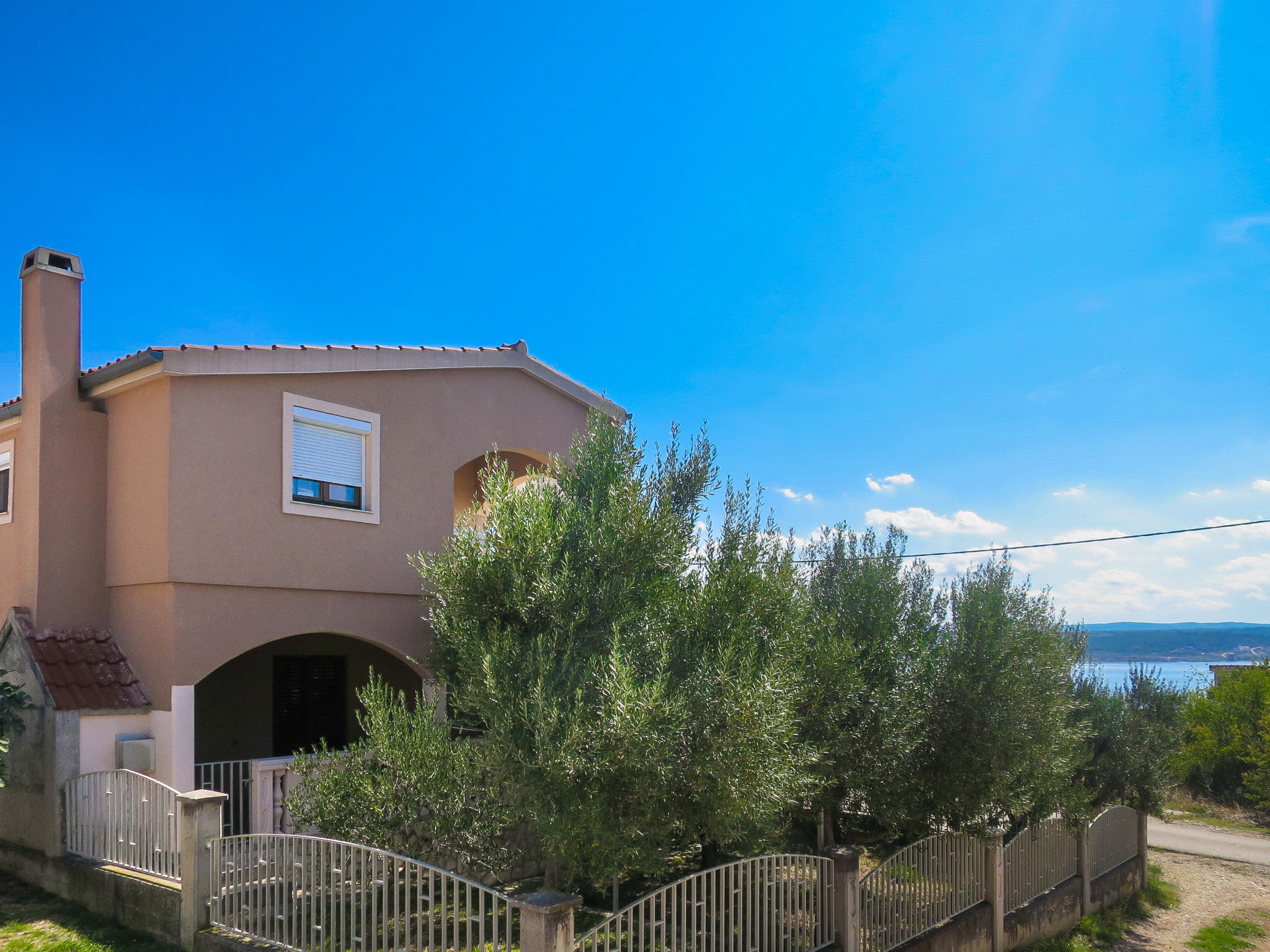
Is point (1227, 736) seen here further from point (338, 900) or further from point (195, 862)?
point (195, 862)

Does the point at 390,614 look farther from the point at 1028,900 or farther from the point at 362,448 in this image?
the point at 1028,900

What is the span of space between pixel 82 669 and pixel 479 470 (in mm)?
6674

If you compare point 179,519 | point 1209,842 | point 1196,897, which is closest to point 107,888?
point 179,519

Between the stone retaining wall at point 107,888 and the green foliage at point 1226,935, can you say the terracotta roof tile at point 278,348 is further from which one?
the green foliage at point 1226,935

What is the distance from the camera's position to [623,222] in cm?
1802

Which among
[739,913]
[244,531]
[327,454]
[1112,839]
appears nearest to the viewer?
[739,913]

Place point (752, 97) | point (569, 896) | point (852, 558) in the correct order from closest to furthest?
point (569, 896), point (852, 558), point (752, 97)

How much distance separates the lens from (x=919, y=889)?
991 cm

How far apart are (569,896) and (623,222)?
1451cm

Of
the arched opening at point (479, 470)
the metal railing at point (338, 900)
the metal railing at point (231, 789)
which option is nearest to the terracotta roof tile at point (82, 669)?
the metal railing at point (231, 789)

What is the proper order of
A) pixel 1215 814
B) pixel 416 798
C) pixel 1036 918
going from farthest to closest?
pixel 1215 814 → pixel 1036 918 → pixel 416 798

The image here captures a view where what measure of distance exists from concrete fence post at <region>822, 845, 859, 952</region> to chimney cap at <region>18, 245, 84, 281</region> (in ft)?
37.3

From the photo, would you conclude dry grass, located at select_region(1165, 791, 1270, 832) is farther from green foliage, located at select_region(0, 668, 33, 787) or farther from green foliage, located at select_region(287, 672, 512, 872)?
green foliage, located at select_region(0, 668, 33, 787)

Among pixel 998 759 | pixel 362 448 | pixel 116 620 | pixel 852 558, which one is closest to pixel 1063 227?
pixel 852 558
